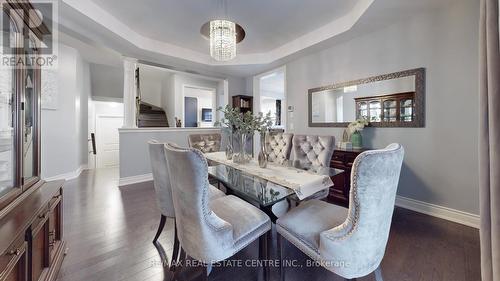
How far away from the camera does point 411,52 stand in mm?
2646

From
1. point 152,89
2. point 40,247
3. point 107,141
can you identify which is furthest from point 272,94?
point 40,247

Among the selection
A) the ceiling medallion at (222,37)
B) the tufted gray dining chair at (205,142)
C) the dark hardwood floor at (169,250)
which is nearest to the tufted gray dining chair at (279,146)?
the tufted gray dining chair at (205,142)

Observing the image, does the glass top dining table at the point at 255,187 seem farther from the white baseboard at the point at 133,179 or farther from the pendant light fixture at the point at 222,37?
the white baseboard at the point at 133,179

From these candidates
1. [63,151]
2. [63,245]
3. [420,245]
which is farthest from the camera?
[63,151]

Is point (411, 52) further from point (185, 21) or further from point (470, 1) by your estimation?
point (185, 21)

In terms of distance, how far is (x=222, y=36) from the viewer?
247 centimetres

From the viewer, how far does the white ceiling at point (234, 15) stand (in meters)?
2.67

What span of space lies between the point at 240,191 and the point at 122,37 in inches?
130

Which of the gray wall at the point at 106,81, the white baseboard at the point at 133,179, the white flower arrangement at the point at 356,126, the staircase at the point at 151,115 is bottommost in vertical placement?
the white baseboard at the point at 133,179

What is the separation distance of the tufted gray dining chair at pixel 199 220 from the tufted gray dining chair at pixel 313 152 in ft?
3.25

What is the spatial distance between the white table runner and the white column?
9.89ft

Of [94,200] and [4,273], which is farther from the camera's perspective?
[94,200]

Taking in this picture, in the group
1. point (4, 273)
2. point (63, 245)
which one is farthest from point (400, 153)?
point (63, 245)

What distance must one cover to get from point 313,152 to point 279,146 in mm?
535
